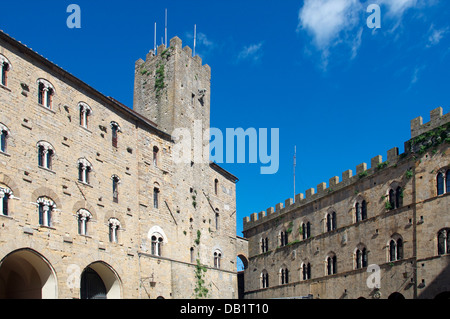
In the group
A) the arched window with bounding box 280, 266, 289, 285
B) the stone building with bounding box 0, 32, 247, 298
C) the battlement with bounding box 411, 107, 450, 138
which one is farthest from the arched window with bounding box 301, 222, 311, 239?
the battlement with bounding box 411, 107, 450, 138

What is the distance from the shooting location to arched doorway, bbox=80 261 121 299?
27141 millimetres

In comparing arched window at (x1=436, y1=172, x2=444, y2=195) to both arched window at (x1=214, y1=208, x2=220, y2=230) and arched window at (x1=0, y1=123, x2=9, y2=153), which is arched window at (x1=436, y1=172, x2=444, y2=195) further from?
arched window at (x1=0, y1=123, x2=9, y2=153)

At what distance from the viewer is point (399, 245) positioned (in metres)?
30.3

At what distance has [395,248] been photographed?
3053cm

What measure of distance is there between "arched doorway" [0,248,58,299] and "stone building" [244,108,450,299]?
16.8 m

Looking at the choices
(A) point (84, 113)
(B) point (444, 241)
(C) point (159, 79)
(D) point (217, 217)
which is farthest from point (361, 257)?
(A) point (84, 113)

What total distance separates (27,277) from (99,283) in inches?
150

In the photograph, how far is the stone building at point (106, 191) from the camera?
2391 centimetres

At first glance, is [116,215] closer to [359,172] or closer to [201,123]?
[201,123]

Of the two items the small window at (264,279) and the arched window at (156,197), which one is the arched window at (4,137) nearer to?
the arched window at (156,197)

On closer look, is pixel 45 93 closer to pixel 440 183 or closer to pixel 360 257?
pixel 360 257

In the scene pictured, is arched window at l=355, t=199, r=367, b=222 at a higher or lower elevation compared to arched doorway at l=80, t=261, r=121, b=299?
higher
